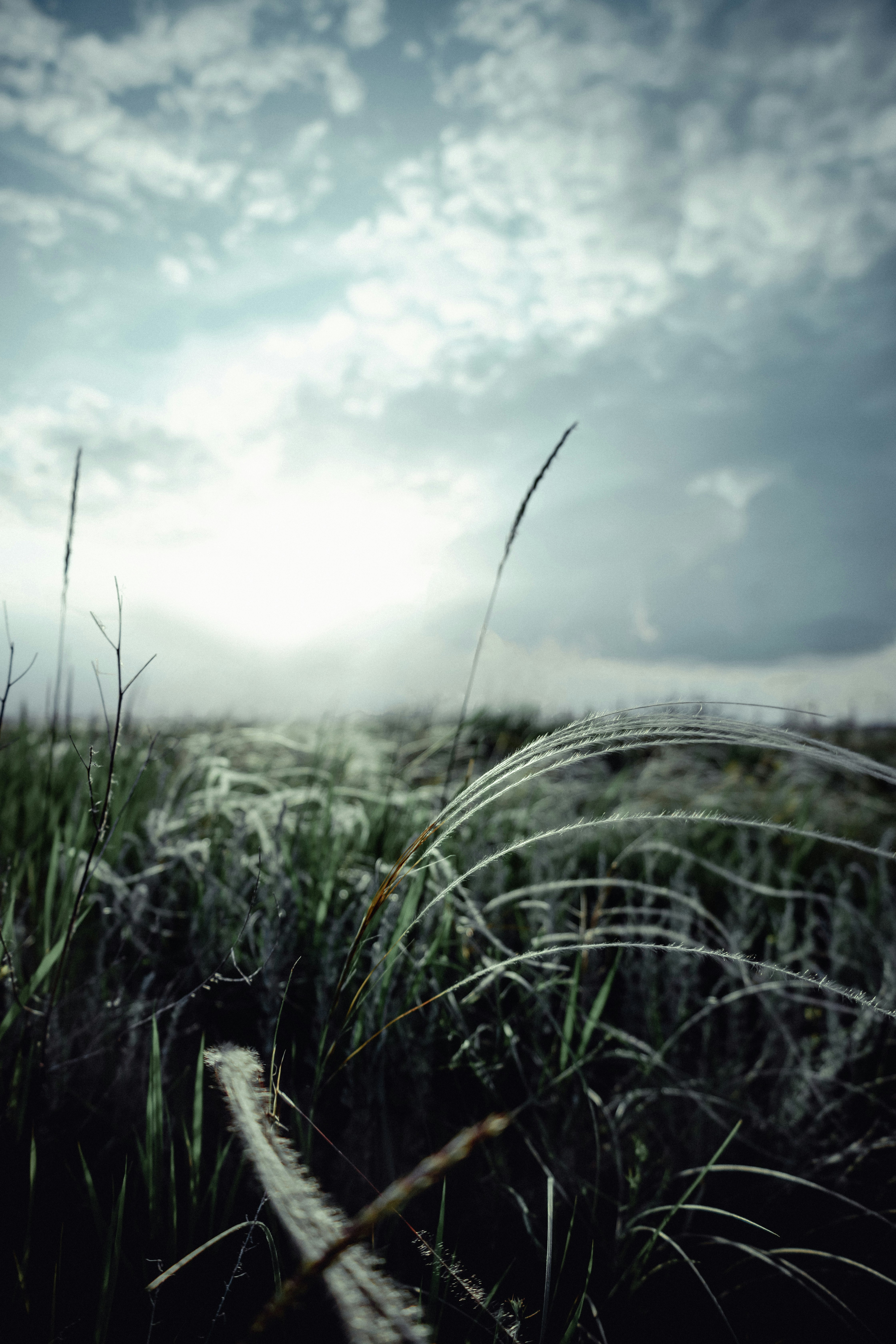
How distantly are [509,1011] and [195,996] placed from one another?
73 cm

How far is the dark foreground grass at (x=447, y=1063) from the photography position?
1.01 meters

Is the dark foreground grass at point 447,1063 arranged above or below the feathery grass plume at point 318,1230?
below

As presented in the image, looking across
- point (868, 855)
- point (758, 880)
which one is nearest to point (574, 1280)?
point (758, 880)

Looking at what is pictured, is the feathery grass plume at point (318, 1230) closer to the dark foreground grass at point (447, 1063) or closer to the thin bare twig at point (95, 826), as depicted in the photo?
the dark foreground grass at point (447, 1063)

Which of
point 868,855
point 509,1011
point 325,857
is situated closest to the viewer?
point 509,1011

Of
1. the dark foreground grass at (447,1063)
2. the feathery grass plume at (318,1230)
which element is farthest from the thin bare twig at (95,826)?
the feathery grass plume at (318,1230)

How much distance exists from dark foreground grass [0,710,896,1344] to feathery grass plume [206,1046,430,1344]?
0.14 m

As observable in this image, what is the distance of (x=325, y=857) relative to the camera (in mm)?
2041

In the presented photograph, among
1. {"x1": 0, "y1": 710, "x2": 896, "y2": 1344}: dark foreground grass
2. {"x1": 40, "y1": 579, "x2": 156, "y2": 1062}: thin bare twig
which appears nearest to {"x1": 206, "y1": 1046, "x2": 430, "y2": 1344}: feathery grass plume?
{"x1": 0, "y1": 710, "x2": 896, "y2": 1344}: dark foreground grass

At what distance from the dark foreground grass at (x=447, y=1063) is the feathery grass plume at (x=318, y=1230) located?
14 centimetres

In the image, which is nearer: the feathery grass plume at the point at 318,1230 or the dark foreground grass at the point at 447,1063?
the feathery grass plume at the point at 318,1230

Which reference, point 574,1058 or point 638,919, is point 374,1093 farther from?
point 638,919

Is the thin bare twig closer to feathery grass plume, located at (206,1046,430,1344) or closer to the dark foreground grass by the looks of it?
the dark foreground grass

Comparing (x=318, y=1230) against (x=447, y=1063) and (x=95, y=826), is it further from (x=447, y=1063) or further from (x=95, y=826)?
(x=447, y=1063)
